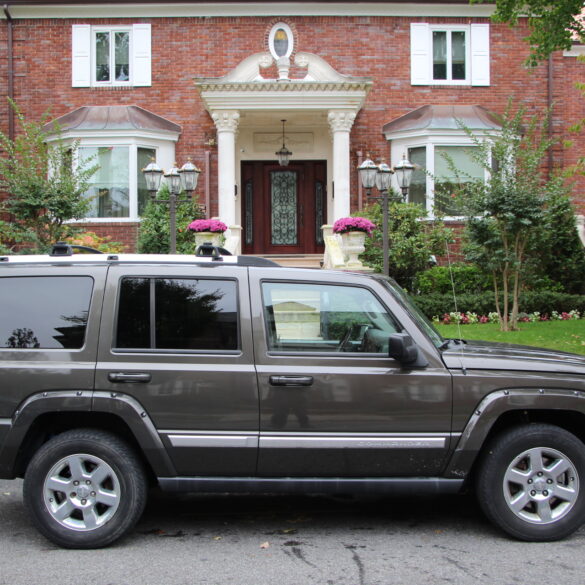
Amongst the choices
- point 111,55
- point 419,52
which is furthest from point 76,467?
point 419,52

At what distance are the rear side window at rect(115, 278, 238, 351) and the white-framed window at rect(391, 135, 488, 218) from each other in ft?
42.7

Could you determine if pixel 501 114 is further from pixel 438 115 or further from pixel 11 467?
pixel 11 467

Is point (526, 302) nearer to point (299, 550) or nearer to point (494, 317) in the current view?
point (494, 317)

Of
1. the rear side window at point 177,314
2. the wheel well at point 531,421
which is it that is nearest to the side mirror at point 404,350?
Result: the wheel well at point 531,421

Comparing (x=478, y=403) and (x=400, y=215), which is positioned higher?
(x=400, y=215)

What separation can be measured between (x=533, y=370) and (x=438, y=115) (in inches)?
550

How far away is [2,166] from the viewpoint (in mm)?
14234

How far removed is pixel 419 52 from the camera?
17500mm

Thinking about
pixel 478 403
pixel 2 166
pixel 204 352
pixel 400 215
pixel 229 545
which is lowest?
pixel 229 545

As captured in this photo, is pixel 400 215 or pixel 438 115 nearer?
pixel 400 215

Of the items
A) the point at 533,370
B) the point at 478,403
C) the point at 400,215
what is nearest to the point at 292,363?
the point at 478,403

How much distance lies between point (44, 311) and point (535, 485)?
329 centimetres

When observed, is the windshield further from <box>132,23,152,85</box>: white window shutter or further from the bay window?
<box>132,23,152,85</box>: white window shutter

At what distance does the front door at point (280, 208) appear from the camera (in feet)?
60.2
